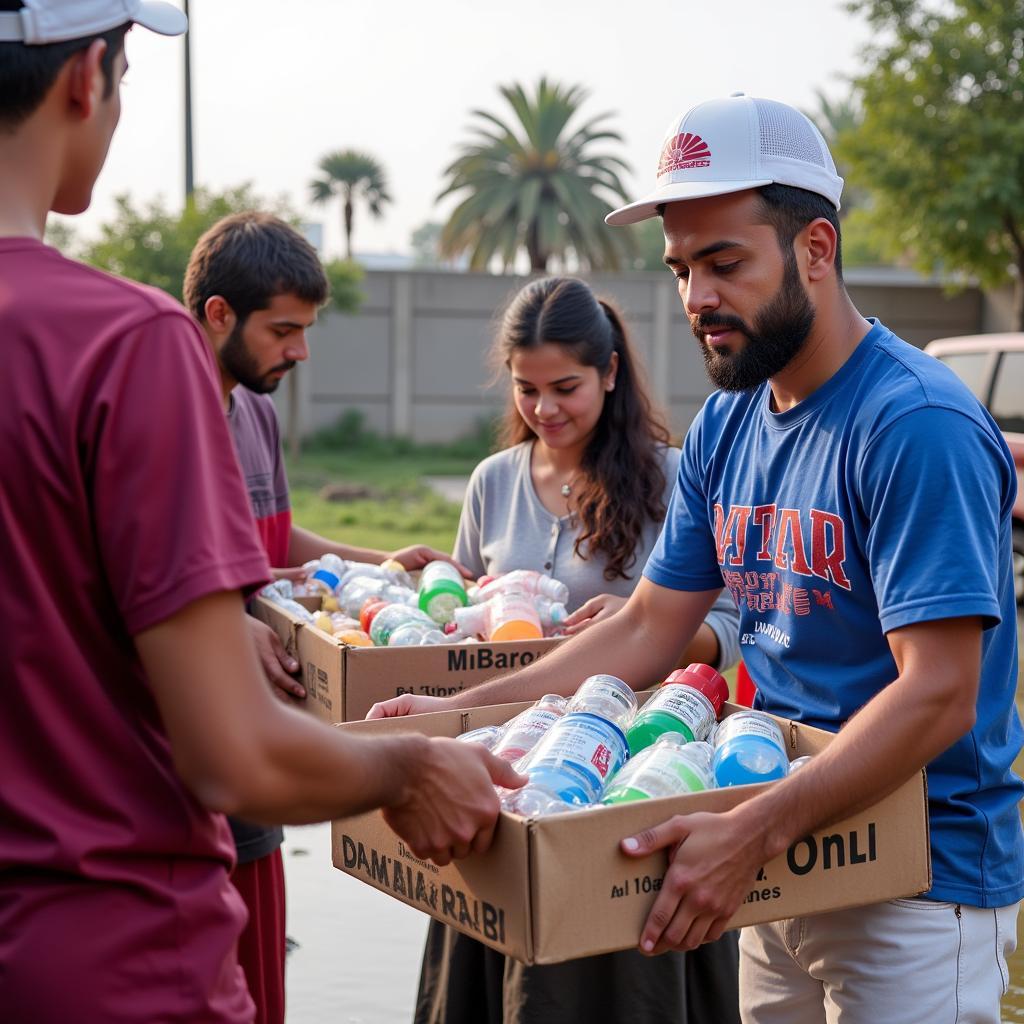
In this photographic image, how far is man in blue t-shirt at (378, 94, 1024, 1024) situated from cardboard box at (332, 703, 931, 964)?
0.04 m

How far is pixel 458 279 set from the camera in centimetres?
2695

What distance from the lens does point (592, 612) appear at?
3646mm

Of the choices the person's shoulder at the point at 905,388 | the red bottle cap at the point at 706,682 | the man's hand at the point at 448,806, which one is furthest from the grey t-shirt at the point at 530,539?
the man's hand at the point at 448,806

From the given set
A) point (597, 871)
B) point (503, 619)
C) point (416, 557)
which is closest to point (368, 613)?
point (503, 619)

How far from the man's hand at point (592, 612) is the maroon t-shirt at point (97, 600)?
2076 mm

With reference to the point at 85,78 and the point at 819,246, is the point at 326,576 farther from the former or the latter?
the point at 85,78

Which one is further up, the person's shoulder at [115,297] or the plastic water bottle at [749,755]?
the person's shoulder at [115,297]

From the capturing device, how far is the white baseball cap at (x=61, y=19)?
5.01 ft

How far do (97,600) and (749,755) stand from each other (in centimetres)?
117

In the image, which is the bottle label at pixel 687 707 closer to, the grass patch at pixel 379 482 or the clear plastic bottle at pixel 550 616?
the clear plastic bottle at pixel 550 616

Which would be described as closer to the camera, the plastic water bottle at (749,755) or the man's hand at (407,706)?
the plastic water bottle at (749,755)

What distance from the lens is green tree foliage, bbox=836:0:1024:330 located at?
63.7 ft

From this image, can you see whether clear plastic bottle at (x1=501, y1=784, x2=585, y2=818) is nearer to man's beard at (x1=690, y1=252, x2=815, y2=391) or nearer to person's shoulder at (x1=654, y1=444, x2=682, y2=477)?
man's beard at (x1=690, y1=252, x2=815, y2=391)

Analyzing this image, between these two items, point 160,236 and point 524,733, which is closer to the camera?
point 524,733
